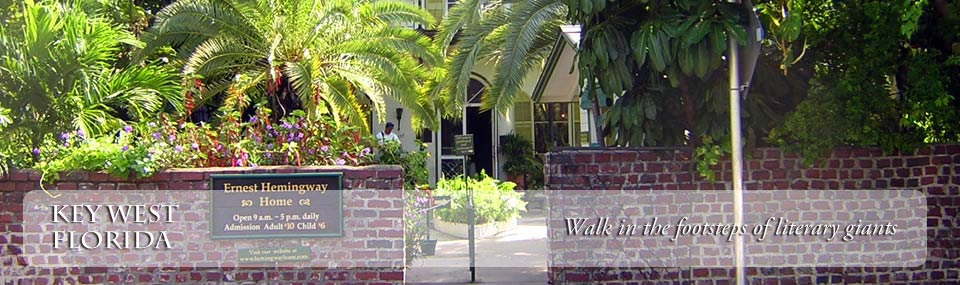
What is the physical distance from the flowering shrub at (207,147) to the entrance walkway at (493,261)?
2.04m

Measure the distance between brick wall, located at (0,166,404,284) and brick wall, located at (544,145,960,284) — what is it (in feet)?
3.92

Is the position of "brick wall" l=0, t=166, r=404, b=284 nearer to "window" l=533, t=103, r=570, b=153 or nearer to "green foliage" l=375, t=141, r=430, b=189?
"green foliage" l=375, t=141, r=430, b=189

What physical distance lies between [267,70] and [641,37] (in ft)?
24.9

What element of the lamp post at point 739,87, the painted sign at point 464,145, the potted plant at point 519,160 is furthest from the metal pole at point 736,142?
the potted plant at point 519,160

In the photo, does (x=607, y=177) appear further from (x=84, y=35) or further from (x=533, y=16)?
(x=533, y=16)

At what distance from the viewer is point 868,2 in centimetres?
582

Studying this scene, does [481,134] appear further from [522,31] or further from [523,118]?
[522,31]

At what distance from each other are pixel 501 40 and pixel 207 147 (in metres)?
6.88

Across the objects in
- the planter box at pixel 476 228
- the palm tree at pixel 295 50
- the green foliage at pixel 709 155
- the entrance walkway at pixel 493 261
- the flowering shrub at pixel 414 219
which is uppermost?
the palm tree at pixel 295 50

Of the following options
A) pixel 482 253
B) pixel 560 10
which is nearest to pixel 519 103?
pixel 560 10

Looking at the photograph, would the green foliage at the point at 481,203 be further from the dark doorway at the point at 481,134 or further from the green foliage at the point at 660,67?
the dark doorway at the point at 481,134

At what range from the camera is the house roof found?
8867 millimetres

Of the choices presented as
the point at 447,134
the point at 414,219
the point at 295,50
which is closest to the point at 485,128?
the point at 447,134

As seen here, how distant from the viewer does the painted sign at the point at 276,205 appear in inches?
226
